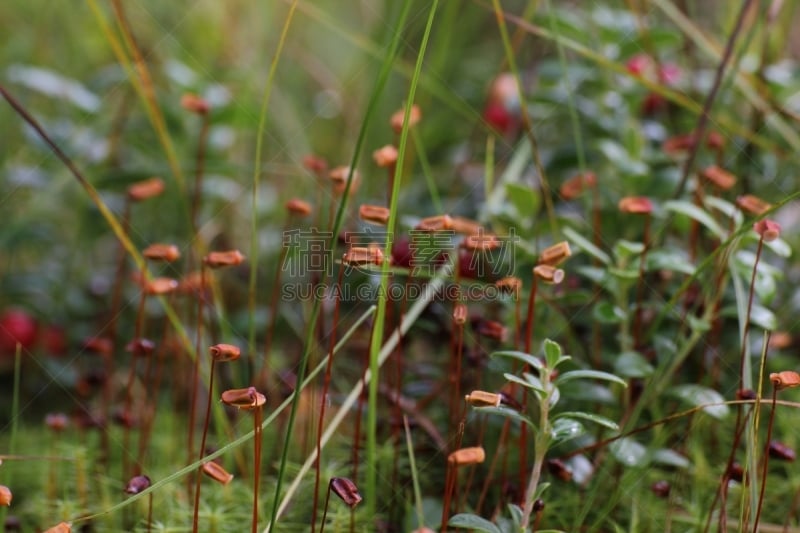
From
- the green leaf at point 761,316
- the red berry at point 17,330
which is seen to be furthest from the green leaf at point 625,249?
the red berry at point 17,330

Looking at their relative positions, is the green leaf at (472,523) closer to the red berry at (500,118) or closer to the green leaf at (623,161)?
the green leaf at (623,161)

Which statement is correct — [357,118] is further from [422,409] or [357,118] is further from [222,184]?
[422,409]

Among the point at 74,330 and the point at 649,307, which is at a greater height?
the point at 649,307

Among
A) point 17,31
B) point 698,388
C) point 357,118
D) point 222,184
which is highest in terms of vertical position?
point 17,31

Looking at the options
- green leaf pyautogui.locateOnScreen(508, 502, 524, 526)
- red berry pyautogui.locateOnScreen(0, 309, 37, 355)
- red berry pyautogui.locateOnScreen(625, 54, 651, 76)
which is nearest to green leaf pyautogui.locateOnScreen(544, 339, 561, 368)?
green leaf pyautogui.locateOnScreen(508, 502, 524, 526)

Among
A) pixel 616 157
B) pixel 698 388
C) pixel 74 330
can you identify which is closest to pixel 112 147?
pixel 74 330

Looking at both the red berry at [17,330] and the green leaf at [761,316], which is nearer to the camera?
the green leaf at [761,316]
